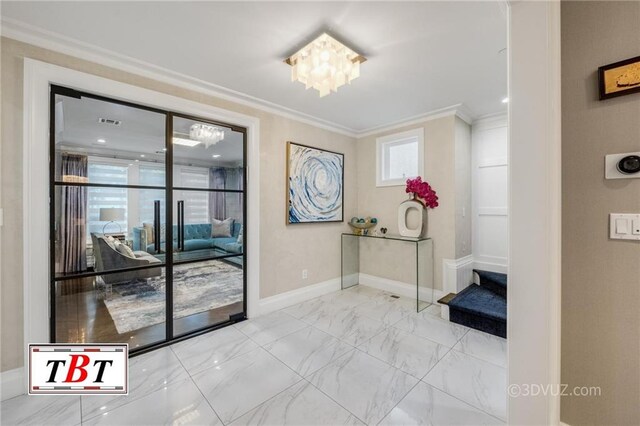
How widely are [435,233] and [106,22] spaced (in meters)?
3.80

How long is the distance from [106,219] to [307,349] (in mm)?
2094

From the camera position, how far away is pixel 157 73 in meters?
2.32

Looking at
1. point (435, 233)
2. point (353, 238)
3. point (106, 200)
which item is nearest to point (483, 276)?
point (435, 233)

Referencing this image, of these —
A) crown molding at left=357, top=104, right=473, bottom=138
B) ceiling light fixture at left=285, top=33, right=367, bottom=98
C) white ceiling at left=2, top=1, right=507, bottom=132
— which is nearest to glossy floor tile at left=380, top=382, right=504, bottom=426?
ceiling light fixture at left=285, top=33, right=367, bottom=98

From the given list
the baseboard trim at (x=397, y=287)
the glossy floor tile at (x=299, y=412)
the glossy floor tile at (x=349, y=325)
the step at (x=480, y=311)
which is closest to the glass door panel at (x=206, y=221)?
the glossy floor tile at (x=349, y=325)

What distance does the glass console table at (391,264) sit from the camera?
3463mm

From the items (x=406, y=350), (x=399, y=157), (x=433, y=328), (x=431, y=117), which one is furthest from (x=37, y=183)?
(x=431, y=117)

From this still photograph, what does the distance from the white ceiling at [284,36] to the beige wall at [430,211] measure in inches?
29.5

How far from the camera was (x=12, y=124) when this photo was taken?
1740 mm

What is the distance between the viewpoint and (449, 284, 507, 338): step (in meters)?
2.55

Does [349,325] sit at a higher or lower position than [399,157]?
lower

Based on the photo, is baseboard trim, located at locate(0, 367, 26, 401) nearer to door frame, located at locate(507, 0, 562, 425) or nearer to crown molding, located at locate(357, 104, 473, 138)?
door frame, located at locate(507, 0, 562, 425)

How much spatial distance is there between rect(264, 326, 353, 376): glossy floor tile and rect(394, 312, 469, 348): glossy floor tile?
0.79 m

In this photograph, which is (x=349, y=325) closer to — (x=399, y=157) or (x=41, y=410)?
(x=41, y=410)
